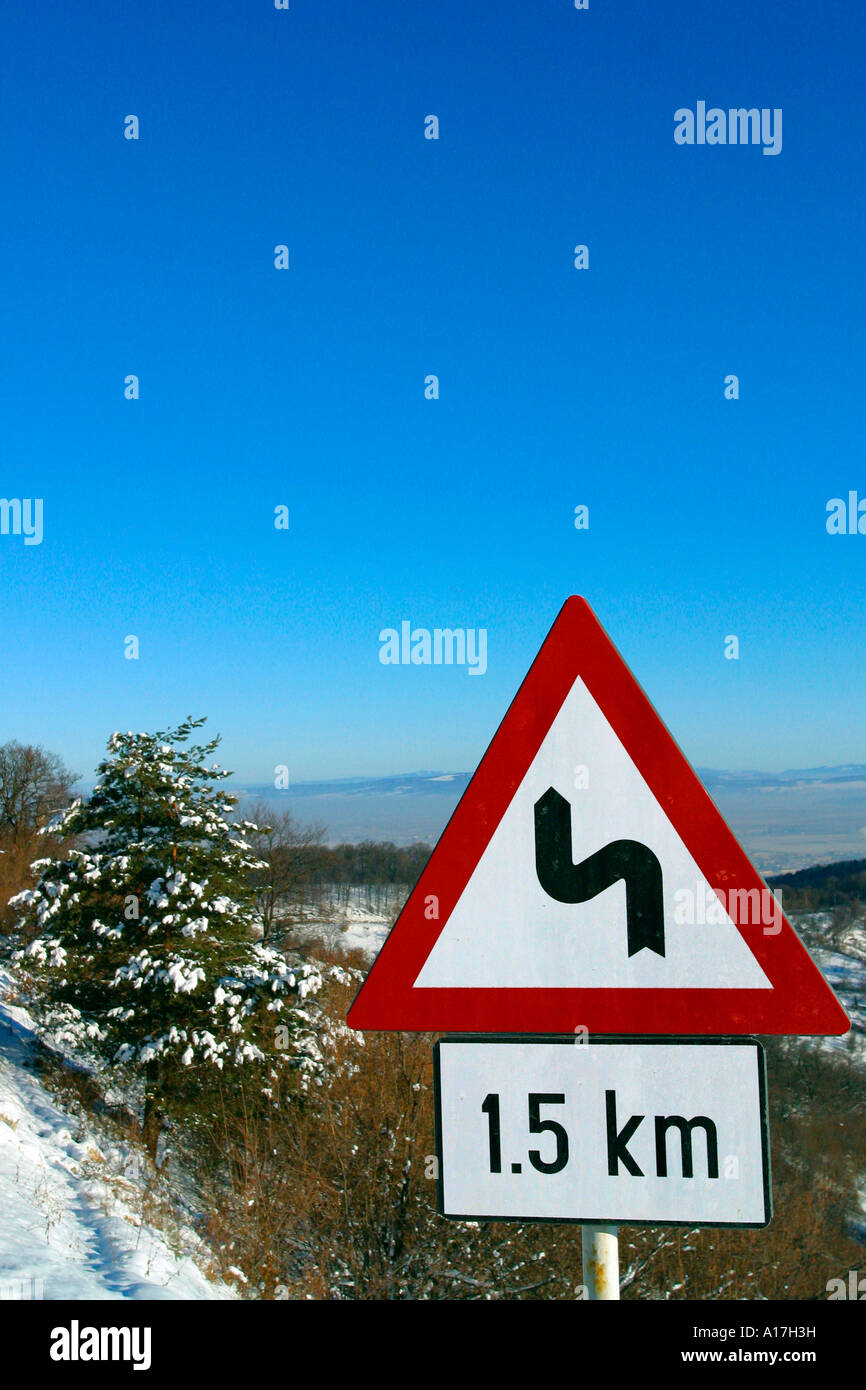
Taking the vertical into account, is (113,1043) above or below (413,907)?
below

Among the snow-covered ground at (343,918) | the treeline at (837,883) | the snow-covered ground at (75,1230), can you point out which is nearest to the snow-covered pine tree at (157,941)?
the snow-covered ground at (75,1230)

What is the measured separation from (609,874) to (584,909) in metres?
0.09

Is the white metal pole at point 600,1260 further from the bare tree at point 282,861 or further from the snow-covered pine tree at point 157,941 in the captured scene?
the bare tree at point 282,861

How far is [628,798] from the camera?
Answer: 1.76 m

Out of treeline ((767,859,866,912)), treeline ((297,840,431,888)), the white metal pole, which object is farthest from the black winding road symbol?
treeline ((767,859,866,912))

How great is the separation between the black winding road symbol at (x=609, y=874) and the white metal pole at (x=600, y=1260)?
56 centimetres

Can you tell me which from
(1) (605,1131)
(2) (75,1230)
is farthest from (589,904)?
(2) (75,1230)

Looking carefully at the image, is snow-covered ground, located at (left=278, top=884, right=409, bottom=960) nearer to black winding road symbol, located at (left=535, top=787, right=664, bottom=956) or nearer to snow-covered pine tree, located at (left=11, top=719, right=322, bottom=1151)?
snow-covered pine tree, located at (left=11, top=719, right=322, bottom=1151)

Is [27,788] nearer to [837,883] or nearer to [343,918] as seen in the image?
[343,918]

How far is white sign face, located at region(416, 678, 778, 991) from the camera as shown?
5.58 ft

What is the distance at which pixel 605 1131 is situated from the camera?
5.54 feet
